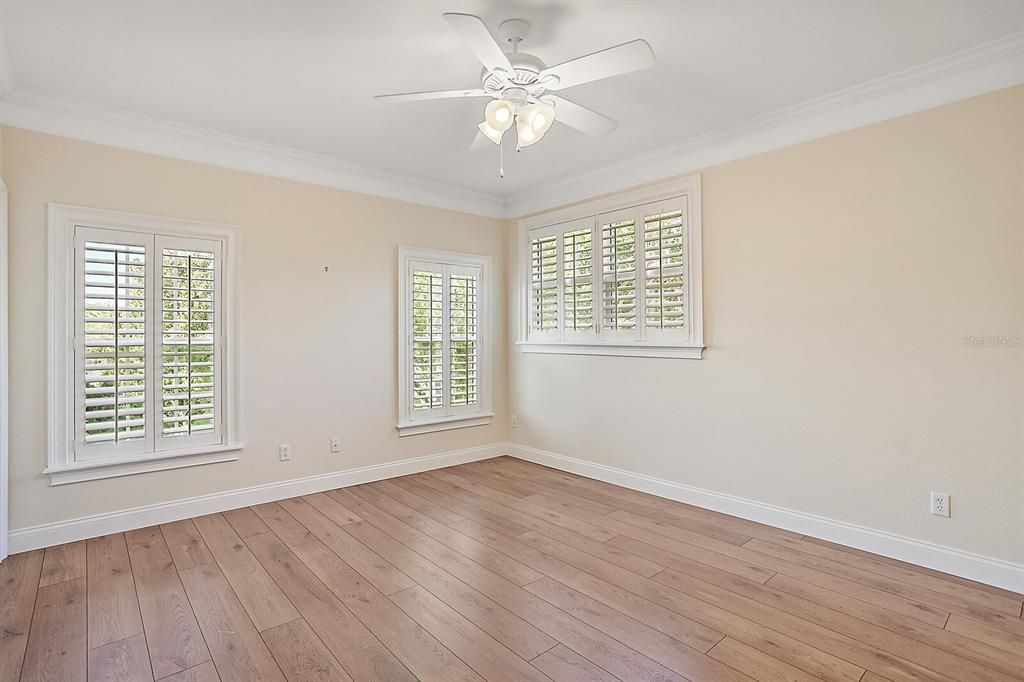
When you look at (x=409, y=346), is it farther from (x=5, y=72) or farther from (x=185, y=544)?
(x=5, y=72)

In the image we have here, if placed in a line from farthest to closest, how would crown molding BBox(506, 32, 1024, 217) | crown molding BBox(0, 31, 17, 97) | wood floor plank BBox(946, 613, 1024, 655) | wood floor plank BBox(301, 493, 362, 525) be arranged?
wood floor plank BBox(301, 493, 362, 525) → crown molding BBox(506, 32, 1024, 217) → crown molding BBox(0, 31, 17, 97) → wood floor plank BBox(946, 613, 1024, 655)

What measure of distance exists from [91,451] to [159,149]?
2.00m

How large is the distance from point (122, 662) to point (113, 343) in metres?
2.03

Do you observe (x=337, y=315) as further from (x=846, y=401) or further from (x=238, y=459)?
(x=846, y=401)

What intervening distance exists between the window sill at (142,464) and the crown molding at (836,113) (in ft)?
11.6

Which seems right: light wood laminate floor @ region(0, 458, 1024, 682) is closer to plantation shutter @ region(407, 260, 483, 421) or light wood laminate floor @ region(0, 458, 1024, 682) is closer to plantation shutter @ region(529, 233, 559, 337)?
plantation shutter @ region(407, 260, 483, 421)

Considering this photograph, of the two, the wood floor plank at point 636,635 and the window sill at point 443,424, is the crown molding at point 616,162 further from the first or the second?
the wood floor plank at point 636,635

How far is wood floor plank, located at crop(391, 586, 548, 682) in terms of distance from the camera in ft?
6.42

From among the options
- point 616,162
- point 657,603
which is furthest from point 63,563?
point 616,162

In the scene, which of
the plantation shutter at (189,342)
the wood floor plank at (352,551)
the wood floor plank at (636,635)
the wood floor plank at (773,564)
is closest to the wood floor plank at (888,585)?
the wood floor plank at (773,564)

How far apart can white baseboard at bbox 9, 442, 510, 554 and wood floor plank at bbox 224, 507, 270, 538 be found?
9cm

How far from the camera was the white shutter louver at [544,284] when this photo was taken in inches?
194

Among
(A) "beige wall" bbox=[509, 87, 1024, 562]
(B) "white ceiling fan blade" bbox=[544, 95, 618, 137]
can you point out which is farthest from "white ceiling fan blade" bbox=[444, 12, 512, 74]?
(A) "beige wall" bbox=[509, 87, 1024, 562]

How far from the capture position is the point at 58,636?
86.5 inches
